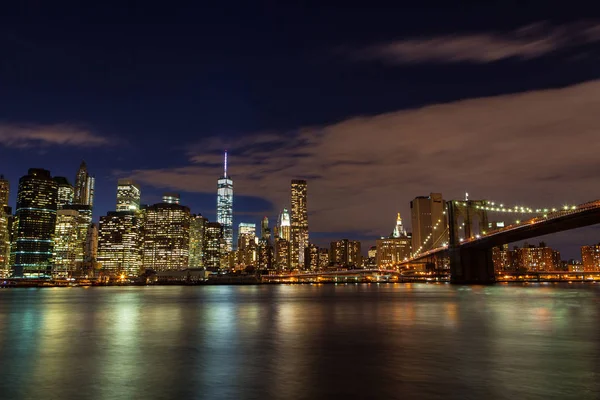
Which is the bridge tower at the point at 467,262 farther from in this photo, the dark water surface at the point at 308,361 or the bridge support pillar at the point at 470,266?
the dark water surface at the point at 308,361

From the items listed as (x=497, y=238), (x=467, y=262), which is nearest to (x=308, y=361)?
(x=497, y=238)

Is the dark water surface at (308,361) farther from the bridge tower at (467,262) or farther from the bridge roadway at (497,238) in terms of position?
the bridge tower at (467,262)

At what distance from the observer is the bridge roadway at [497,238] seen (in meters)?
81.0

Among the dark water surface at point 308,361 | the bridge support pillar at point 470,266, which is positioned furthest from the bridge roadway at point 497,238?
the dark water surface at point 308,361

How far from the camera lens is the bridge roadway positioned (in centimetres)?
8099

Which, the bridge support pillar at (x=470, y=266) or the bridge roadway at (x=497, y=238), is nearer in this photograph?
the bridge roadway at (x=497, y=238)

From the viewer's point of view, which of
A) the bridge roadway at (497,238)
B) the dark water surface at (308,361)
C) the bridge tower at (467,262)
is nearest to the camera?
the dark water surface at (308,361)

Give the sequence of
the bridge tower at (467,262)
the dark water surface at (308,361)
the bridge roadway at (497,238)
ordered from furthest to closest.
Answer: the bridge tower at (467,262) → the bridge roadway at (497,238) → the dark water surface at (308,361)

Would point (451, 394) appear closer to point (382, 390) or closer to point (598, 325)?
point (382, 390)

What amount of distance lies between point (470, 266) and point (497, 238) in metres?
22.5

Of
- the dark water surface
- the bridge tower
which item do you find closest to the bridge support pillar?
the bridge tower

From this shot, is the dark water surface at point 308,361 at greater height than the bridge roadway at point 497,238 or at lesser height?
lesser

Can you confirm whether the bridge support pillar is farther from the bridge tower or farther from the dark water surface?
the dark water surface

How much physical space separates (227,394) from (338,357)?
7261 mm
